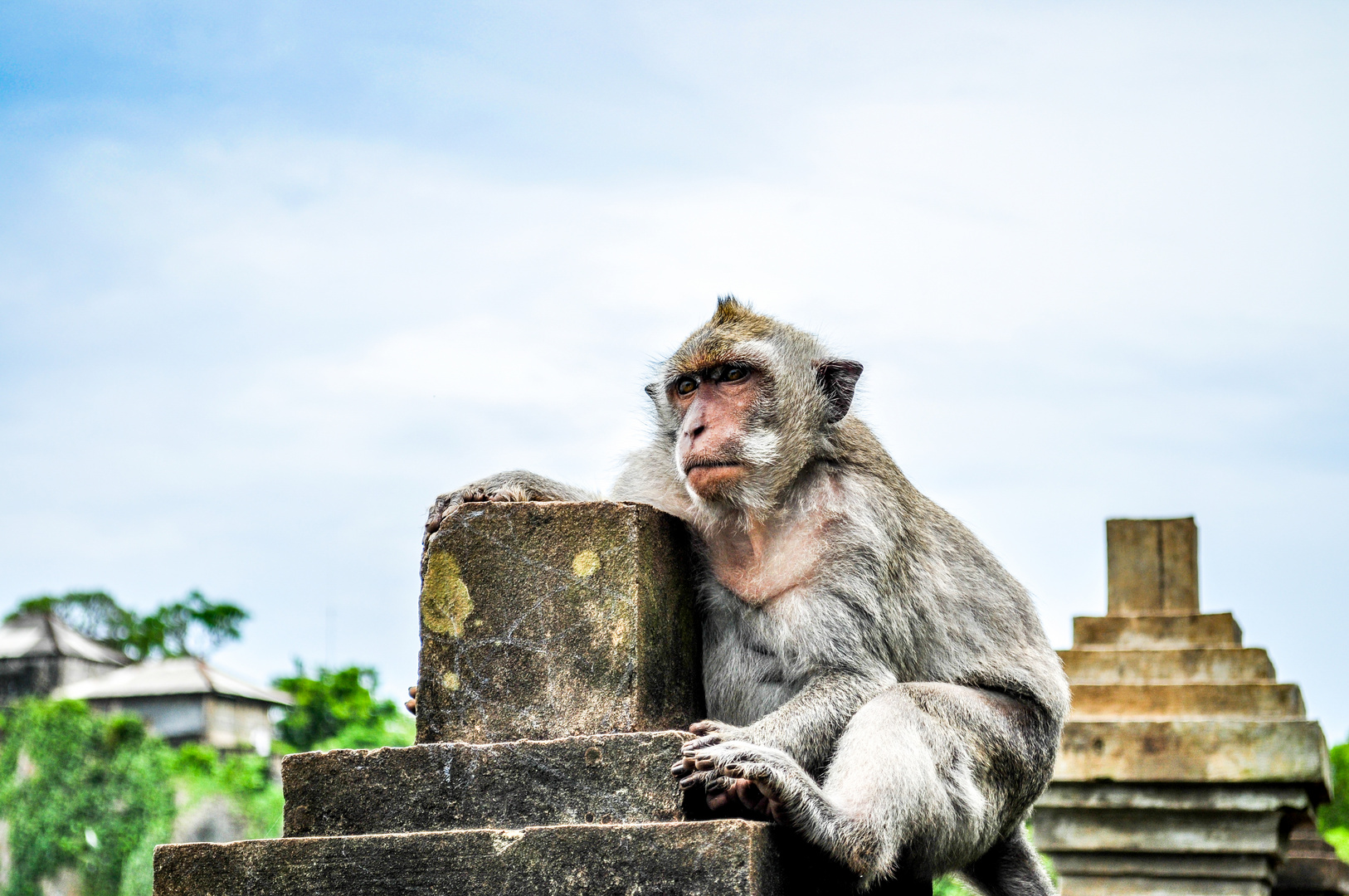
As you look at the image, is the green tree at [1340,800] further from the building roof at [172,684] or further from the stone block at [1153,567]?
the building roof at [172,684]

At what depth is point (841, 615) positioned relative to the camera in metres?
5.34

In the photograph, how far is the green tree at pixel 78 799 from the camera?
4594cm

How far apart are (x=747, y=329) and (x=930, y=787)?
6.20 feet

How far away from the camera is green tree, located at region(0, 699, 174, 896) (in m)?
45.9

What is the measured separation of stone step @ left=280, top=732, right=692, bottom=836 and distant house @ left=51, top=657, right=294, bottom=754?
6125 centimetres

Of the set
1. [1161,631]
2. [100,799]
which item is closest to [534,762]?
[1161,631]

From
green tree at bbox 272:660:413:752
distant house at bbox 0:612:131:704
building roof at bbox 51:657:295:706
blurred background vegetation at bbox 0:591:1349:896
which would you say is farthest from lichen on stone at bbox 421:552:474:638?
distant house at bbox 0:612:131:704

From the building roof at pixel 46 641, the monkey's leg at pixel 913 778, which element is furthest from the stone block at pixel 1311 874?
the building roof at pixel 46 641

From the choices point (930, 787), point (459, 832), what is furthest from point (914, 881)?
point (459, 832)

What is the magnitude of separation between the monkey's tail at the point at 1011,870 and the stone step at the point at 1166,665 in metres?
3.80

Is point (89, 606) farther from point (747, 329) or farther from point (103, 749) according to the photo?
point (747, 329)

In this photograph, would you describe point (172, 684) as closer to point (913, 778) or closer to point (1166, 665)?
point (1166, 665)

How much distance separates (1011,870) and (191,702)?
6433cm

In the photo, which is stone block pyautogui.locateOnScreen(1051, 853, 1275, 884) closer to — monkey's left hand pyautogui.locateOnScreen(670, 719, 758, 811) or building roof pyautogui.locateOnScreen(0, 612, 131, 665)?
monkey's left hand pyautogui.locateOnScreen(670, 719, 758, 811)
